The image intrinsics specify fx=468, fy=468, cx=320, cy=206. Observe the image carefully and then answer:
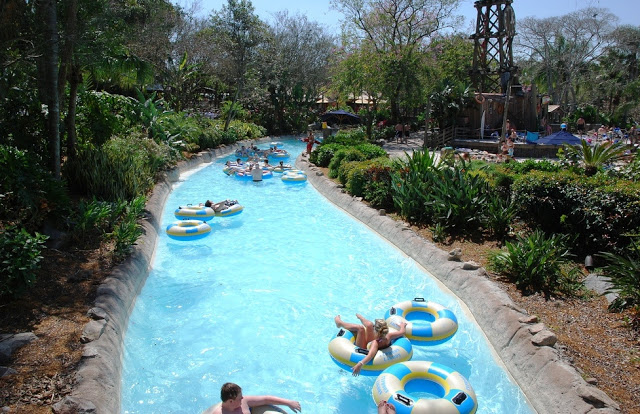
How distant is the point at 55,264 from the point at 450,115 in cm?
2358

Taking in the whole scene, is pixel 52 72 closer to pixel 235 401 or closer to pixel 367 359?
pixel 235 401

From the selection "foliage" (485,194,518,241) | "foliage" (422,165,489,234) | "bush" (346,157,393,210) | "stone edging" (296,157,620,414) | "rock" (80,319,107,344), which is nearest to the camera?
"stone edging" (296,157,620,414)

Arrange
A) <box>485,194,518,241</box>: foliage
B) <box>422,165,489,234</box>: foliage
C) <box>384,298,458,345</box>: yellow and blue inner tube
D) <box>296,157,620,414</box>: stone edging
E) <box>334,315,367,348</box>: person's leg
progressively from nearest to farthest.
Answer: <box>296,157,620,414</box>: stone edging, <box>334,315,367,348</box>: person's leg, <box>384,298,458,345</box>: yellow and blue inner tube, <box>485,194,518,241</box>: foliage, <box>422,165,489,234</box>: foliage

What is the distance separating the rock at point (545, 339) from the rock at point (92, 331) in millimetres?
5514

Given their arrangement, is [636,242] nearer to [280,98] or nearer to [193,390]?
[193,390]

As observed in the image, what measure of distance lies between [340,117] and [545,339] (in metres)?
34.2

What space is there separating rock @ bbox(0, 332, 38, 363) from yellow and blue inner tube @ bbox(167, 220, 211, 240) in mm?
5482

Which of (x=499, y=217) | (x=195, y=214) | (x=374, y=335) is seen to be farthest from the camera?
(x=195, y=214)

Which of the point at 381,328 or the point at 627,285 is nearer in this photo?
the point at 381,328

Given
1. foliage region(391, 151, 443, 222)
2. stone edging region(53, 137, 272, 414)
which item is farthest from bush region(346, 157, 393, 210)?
stone edging region(53, 137, 272, 414)

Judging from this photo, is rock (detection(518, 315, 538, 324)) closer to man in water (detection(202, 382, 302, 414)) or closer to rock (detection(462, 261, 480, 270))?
rock (detection(462, 261, 480, 270))

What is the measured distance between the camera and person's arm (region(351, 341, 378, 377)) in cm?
571

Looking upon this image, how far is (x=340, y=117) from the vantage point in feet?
127

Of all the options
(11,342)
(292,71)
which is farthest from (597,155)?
(292,71)
